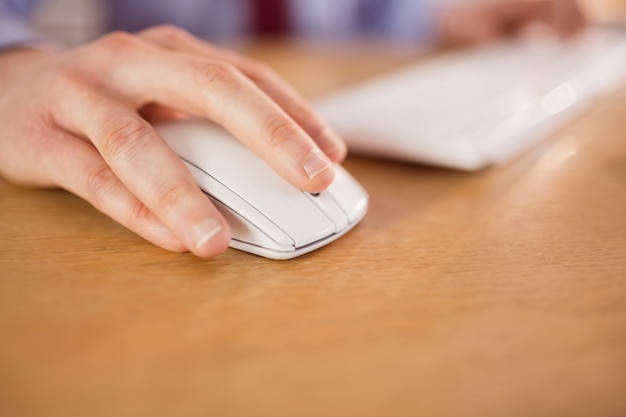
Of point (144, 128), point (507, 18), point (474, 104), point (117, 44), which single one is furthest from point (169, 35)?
point (507, 18)

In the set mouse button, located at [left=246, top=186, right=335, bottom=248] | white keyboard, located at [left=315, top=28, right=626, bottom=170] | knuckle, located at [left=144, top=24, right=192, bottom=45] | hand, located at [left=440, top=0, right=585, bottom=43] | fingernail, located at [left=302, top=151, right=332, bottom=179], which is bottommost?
hand, located at [left=440, top=0, right=585, bottom=43]

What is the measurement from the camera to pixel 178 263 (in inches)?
15.8

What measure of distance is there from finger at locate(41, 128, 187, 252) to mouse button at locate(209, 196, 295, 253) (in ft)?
0.11

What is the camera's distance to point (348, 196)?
458mm

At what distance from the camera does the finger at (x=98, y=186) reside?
412 millimetres

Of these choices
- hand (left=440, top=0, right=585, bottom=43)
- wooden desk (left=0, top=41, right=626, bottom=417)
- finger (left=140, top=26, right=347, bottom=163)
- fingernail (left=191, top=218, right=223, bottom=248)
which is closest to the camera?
wooden desk (left=0, top=41, right=626, bottom=417)

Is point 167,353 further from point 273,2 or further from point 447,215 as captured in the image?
point 273,2

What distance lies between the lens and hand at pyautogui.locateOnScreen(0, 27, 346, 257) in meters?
0.40

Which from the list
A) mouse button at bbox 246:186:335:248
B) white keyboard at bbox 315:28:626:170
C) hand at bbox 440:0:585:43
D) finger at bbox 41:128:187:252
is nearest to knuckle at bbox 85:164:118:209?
finger at bbox 41:128:187:252

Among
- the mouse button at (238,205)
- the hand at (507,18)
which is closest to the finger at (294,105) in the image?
the mouse button at (238,205)

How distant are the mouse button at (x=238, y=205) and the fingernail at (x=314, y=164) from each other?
5 cm

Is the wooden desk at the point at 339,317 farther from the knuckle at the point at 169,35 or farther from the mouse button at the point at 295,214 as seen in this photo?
the knuckle at the point at 169,35

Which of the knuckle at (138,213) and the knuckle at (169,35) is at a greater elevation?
the knuckle at (169,35)

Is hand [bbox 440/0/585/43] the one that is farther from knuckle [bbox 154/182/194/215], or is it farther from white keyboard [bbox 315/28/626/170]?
knuckle [bbox 154/182/194/215]
